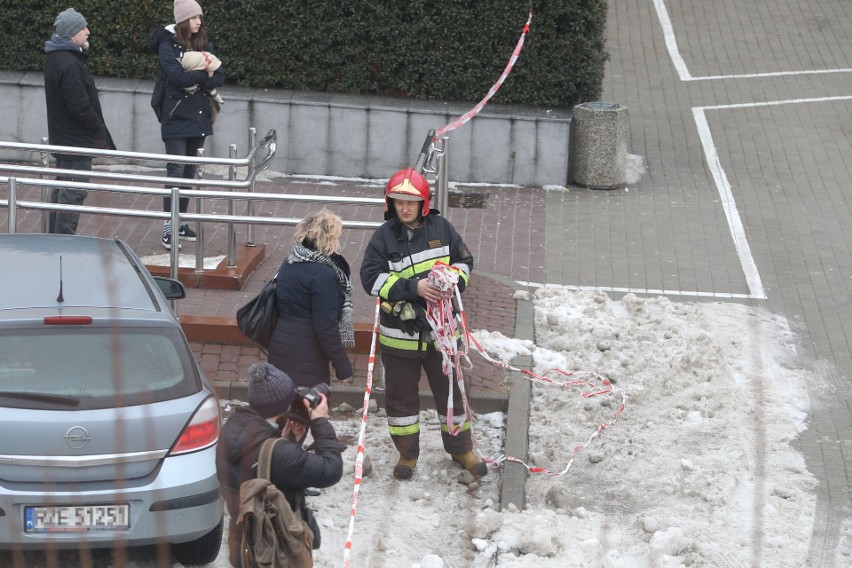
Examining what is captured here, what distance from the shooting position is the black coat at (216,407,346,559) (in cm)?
489

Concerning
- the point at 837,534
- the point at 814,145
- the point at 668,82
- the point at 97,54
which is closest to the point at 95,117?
the point at 97,54

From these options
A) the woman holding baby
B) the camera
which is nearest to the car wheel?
the camera

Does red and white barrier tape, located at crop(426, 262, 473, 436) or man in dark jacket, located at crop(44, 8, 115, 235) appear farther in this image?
man in dark jacket, located at crop(44, 8, 115, 235)

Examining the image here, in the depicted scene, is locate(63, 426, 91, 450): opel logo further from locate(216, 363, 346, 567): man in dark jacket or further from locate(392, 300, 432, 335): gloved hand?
locate(392, 300, 432, 335): gloved hand

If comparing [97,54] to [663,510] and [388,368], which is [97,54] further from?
[663,510]

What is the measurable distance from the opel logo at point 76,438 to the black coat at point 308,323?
5.22 ft

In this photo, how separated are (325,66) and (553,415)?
7073mm

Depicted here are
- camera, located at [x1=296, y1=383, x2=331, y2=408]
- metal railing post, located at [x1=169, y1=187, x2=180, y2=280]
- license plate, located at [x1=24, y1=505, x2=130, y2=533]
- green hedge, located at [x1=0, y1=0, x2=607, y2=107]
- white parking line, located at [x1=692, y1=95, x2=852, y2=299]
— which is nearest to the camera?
camera, located at [x1=296, y1=383, x2=331, y2=408]

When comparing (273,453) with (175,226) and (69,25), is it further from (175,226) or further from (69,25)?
(69,25)

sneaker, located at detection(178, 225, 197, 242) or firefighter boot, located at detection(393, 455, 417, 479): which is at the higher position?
sneaker, located at detection(178, 225, 197, 242)

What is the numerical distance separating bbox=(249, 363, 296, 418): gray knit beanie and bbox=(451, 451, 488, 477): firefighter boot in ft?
9.03

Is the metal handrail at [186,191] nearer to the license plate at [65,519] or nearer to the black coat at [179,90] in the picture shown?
the black coat at [179,90]

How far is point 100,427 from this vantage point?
567 centimetres

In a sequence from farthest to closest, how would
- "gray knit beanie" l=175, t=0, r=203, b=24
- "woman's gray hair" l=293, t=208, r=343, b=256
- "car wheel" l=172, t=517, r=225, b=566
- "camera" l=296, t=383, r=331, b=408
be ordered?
1. "gray knit beanie" l=175, t=0, r=203, b=24
2. "woman's gray hair" l=293, t=208, r=343, b=256
3. "car wheel" l=172, t=517, r=225, b=566
4. "camera" l=296, t=383, r=331, b=408
